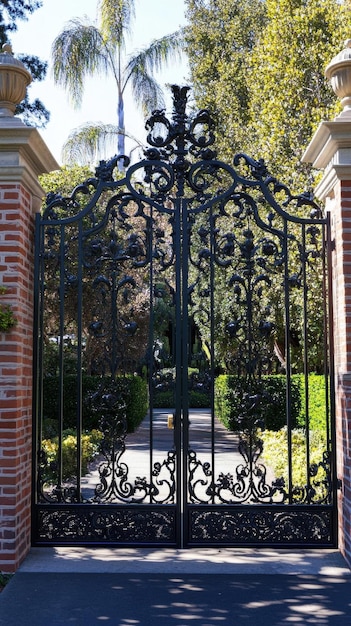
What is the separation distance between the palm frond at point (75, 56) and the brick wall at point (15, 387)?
56.8 feet

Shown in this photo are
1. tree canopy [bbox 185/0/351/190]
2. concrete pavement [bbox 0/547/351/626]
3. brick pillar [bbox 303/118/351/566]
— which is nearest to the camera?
concrete pavement [bbox 0/547/351/626]

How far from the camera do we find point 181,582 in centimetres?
451

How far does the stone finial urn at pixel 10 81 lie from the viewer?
16.7 ft

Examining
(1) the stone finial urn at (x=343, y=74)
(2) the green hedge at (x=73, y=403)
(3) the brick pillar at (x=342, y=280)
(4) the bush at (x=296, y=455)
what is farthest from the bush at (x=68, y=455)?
(1) the stone finial urn at (x=343, y=74)

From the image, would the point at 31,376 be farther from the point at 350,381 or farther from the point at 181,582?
the point at 350,381

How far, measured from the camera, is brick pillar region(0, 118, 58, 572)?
4754 mm

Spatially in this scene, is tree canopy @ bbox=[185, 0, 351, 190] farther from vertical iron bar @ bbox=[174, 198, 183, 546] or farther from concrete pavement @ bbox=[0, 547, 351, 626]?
concrete pavement @ bbox=[0, 547, 351, 626]

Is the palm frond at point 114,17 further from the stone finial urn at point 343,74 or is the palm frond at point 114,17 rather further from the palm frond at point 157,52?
the stone finial urn at point 343,74

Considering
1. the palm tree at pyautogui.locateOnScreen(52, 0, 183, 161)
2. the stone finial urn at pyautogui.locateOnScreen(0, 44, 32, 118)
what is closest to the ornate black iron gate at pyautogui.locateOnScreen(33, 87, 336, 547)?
the stone finial urn at pyautogui.locateOnScreen(0, 44, 32, 118)

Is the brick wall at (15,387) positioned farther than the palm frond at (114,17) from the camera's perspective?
No

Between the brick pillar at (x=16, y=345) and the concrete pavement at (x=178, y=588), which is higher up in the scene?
the brick pillar at (x=16, y=345)

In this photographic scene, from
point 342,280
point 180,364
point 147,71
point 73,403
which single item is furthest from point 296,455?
point 147,71

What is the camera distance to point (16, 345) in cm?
487

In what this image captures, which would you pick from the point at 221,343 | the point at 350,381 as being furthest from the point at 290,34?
the point at 350,381
